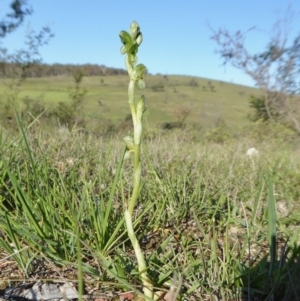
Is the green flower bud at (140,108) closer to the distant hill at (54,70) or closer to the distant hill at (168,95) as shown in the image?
the distant hill at (54,70)

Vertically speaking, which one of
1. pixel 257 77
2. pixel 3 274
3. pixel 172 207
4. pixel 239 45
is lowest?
pixel 3 274

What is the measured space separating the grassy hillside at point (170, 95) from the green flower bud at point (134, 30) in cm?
1702

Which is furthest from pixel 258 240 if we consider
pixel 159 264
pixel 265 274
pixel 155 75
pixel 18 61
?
pixel 155 75

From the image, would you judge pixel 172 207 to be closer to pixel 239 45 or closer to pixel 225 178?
pixel 225 178

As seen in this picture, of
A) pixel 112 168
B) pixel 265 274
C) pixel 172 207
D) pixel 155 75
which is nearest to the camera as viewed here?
pixel 265 274

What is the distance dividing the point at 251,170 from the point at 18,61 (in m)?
11.3

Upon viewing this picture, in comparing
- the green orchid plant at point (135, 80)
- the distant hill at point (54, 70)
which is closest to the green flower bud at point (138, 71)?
the green orchid plant at point (135, 80)

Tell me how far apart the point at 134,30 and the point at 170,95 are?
1164 inches

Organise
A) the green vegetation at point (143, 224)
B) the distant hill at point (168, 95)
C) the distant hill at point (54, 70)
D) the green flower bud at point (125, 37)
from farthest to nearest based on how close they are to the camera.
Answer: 1. the distant hill at point (168, 95)
2. the distant hill at point (54, 70)
3. the green vegetation at point (143, 224)
4. the green flower bud at point (125, 37)

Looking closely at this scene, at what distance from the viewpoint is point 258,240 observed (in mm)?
1596

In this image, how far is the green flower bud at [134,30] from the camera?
945 mm

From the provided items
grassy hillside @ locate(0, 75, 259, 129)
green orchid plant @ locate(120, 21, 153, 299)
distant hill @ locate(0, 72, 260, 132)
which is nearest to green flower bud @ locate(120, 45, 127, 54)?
green orchid plant @ locate(120, 21, 153, 299)

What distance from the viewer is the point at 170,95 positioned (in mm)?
30172

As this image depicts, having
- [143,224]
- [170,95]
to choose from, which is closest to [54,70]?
[170,95]
